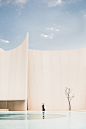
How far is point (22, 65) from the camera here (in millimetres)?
18516

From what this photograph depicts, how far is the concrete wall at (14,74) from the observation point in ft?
59.7

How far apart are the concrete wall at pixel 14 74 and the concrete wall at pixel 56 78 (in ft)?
8.09

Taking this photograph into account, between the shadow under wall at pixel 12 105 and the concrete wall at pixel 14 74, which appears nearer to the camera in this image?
the concrete wall at pixel 14 74

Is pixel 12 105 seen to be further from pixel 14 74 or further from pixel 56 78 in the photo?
pixel 56 78

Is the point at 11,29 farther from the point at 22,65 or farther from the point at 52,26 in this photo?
the point at 22,65

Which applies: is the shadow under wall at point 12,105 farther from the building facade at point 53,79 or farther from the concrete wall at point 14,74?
the concrete wall at point 14,74

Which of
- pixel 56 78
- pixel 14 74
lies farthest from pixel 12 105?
pixel 56 78

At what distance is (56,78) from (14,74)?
16.9ft

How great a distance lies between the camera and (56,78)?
20.8 meters

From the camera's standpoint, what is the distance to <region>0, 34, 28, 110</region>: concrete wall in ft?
59.7

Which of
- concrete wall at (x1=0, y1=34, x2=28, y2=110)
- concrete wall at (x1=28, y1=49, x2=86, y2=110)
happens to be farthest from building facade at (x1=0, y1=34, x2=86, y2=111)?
concrete wall at (x1=0, y1=34, x2=28, y2=110)

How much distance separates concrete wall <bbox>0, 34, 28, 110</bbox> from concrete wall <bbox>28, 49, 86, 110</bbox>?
247 cm

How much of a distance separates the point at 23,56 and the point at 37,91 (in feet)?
15.4

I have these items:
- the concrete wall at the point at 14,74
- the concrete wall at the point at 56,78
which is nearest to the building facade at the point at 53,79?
the concrete wall at the point at 56,78
